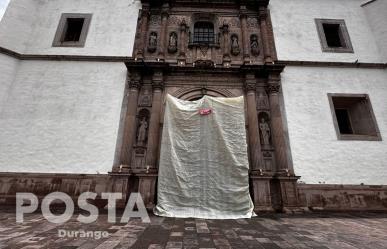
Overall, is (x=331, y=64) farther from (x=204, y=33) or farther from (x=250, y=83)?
(x=204, y=33)

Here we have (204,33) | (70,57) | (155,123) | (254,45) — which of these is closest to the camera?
(155,123)

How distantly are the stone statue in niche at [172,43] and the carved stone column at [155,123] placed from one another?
1.50m

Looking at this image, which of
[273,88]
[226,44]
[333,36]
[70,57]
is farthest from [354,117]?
[70,57]

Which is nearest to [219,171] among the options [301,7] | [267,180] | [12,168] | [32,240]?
[267,180]

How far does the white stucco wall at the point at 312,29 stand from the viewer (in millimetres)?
10023

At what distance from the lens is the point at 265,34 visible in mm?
10156

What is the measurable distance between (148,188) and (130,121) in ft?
8.73

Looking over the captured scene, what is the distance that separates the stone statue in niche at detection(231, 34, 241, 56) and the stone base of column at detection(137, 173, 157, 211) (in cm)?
646

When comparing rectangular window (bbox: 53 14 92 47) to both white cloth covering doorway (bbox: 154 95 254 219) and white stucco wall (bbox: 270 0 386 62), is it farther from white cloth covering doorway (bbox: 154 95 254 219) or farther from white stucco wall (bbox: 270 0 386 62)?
white stucco wall (bbox: 270 0 386 62)

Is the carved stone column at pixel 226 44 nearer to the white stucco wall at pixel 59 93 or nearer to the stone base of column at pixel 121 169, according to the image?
the white stucco wall at pixel 59 93

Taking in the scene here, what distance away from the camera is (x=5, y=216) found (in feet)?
18.2

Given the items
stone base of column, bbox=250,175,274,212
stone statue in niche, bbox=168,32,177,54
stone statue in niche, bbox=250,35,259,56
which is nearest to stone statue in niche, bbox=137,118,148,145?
stone statue in niche, bbox=168,32,177,54

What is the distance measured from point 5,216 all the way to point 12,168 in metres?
2.83

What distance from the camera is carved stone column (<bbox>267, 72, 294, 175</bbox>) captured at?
305 inches
